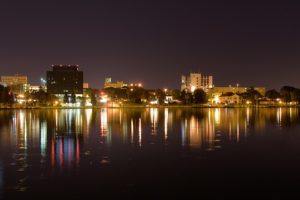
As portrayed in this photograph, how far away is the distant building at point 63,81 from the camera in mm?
126062

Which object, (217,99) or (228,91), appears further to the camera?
(228,91)

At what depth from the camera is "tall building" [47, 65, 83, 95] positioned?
126125mm

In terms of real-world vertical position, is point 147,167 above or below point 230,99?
below

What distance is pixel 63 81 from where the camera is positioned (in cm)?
12719

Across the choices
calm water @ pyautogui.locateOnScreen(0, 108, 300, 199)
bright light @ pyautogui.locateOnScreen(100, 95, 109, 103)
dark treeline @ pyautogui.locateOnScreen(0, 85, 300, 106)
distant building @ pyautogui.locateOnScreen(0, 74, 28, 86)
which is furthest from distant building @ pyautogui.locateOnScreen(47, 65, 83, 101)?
calm water @ pyautogui.locateOnScreen(0, 108, 300, 199)

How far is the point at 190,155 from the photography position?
51.8ft

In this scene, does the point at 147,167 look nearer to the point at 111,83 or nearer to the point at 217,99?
the point at 217,99

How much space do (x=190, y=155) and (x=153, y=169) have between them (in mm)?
2901

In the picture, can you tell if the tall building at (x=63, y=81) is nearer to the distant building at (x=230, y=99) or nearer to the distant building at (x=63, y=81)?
the distant building at (x=63, y=81)

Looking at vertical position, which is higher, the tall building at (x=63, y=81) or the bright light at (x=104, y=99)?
the tall building at (x=63, y=81)

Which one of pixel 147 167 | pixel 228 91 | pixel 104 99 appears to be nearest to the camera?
pixel 147 167

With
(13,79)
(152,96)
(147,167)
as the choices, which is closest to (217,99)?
(152,96)

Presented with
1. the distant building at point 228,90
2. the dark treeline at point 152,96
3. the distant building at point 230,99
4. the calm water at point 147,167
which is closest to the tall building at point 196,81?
the distant building at point 228,90

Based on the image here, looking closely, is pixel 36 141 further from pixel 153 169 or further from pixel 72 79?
pixel 72 79
